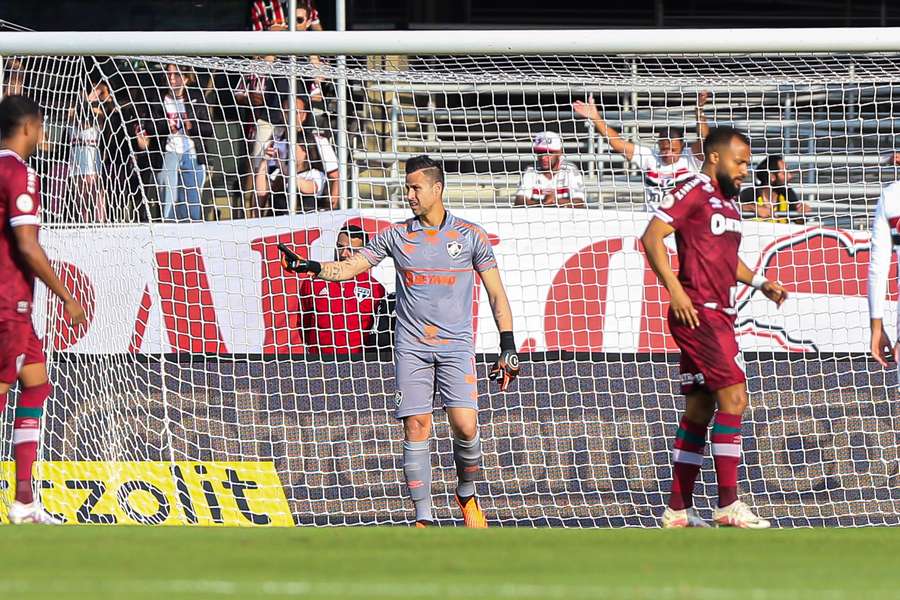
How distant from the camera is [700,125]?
9.96m

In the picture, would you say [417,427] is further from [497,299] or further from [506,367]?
[497,299]

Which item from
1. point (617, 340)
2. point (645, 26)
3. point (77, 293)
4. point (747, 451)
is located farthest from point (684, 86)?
point (645, 26)

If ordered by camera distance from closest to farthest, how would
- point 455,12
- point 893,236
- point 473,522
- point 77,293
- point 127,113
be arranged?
point 893,236 → point 473,522 → point 77,293 → point 127,113 → point 455,12

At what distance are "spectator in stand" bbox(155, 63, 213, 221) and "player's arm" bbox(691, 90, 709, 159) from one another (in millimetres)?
3456

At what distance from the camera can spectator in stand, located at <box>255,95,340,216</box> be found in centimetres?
994

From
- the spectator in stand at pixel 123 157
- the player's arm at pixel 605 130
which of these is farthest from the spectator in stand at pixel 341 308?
the player's arm at pixel 605 130

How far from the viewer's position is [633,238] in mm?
9688

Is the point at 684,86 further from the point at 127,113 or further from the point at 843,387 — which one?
the point at 127,113

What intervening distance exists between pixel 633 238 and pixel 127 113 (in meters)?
3.62

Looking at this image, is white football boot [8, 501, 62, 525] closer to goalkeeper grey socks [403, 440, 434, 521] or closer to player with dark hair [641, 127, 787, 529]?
goalkeeper grey socks [403, 440, 434, 521]

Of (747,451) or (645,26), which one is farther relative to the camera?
(645,26)

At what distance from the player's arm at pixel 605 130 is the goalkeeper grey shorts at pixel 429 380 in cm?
297

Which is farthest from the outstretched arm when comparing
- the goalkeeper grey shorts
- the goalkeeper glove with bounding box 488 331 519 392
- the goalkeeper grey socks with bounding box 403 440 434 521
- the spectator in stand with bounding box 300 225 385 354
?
the spectator in stand with bounding box 300 225 385 354

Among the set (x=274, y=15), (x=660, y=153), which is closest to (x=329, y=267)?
(x=660, y=153)
